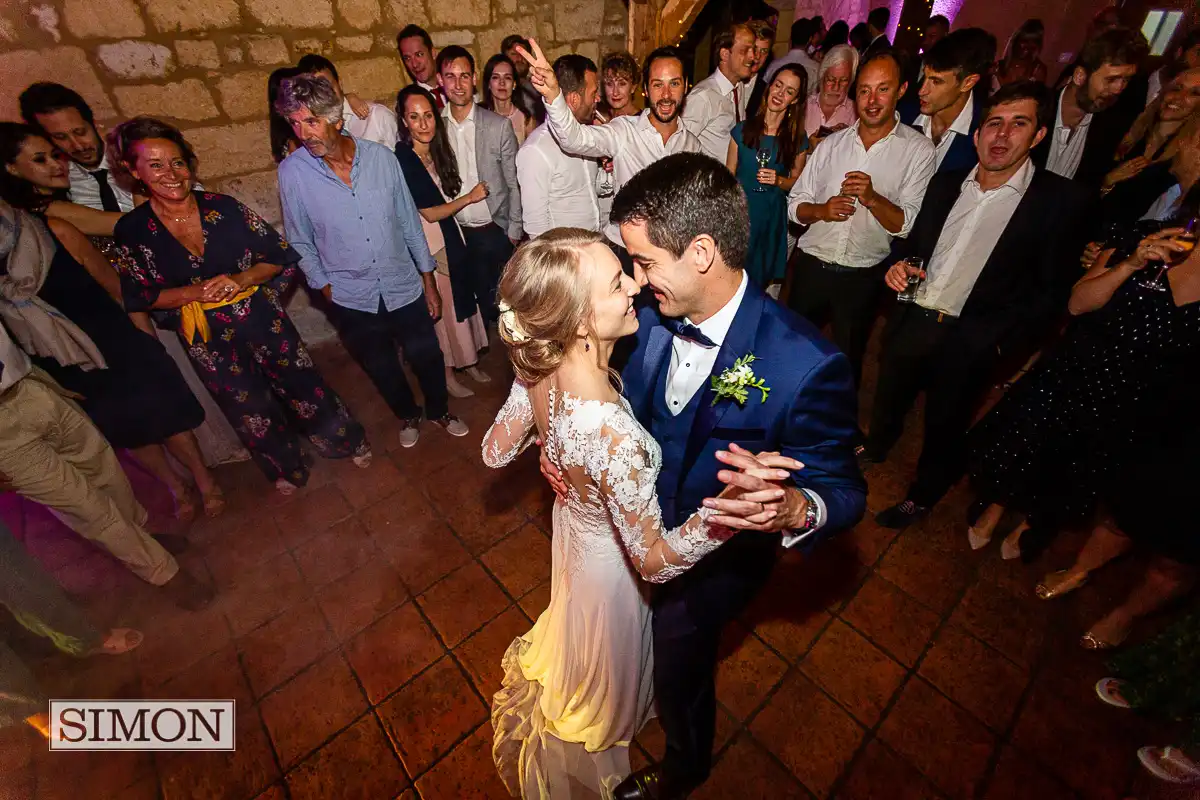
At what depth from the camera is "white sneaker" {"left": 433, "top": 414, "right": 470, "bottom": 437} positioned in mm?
4371

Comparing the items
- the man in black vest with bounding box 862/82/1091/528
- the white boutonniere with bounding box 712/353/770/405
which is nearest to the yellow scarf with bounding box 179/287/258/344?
the white boutonniere with bounding box 712/353/770/405

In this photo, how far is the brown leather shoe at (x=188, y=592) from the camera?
10.2 ft

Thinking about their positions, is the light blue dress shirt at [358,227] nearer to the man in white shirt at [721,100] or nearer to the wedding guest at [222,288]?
the wedding guest at [222,288]

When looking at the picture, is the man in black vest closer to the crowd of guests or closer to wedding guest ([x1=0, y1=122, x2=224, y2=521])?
the crowd of guests

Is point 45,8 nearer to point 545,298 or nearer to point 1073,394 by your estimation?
point 545,298

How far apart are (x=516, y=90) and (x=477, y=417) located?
10.6 feet

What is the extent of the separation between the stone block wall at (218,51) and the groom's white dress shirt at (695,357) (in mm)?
4608

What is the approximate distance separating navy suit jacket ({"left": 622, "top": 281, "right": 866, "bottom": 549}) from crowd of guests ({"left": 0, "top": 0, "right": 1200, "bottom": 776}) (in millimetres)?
466

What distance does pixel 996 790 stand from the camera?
89.3 inches

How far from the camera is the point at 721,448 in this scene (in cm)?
180

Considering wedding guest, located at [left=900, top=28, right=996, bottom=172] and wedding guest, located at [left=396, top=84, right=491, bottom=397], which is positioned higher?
wedding guest, located at [left=900, top=28, right=996, bottom=172]

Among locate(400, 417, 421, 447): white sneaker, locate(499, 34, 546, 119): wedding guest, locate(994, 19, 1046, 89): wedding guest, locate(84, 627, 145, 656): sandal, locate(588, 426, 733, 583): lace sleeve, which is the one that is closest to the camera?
locate(588, 426, 733, 583): lace sleeve

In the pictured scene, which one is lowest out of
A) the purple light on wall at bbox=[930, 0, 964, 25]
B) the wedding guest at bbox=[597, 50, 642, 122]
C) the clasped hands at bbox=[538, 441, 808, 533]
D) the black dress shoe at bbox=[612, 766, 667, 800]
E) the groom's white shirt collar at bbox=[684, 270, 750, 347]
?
the black dress shoe at bbox=[612, 766, 667, 800]

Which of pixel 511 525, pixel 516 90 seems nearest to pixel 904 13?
pixel 516 90
